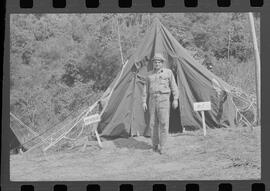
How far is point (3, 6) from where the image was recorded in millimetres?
3832

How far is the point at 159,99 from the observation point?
3898 mm

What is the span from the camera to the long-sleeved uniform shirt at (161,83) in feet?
12.7

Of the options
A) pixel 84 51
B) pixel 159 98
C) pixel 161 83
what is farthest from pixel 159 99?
pixel 84 51

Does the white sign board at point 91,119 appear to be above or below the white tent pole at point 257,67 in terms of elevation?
below

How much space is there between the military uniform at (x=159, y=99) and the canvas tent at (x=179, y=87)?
41mm

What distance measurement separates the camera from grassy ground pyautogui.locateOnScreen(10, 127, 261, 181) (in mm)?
3857

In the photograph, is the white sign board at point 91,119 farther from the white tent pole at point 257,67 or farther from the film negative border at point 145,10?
the white tent pole at point 257,67

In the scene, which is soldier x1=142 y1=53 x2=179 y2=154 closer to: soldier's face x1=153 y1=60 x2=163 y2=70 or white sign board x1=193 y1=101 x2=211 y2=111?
soldier's face x1=153 y1=60 x2=163 y2=70

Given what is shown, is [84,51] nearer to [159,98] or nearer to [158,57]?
[158,57]

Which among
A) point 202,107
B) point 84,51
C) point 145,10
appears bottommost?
point 202,107

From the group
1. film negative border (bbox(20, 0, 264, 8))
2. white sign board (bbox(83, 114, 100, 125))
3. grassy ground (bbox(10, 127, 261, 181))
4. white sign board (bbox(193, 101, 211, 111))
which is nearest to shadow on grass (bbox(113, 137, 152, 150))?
grassy ground (bbox(10, 127, 261, 181))

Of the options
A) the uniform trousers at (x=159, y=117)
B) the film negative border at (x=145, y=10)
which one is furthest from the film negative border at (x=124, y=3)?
the uniform trousers at (x=159, y=117)

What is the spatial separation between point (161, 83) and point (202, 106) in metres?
0.36

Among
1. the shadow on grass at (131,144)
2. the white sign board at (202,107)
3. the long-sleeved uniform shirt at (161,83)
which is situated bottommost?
the shadow on grass at (131,144)
